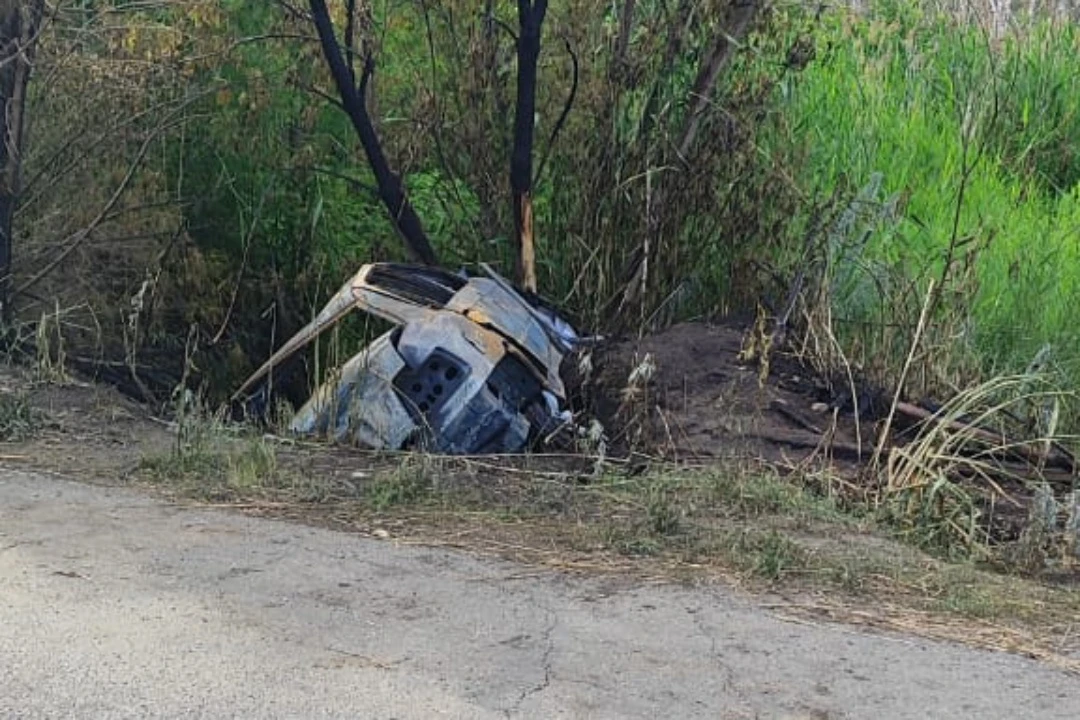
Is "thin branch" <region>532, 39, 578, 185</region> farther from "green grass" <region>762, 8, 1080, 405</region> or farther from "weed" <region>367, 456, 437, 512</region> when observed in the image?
"weed" <region>367, 456, 437, 512</region>

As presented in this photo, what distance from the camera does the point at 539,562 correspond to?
5883 mm

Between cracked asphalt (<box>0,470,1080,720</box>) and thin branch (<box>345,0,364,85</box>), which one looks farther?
thin branch (<box>345,0,364,85</box>)

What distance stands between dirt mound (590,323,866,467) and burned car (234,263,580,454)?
15.5 inches

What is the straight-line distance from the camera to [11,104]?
30.9 ft

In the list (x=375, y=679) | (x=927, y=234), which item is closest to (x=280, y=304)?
(x=927, y=234)

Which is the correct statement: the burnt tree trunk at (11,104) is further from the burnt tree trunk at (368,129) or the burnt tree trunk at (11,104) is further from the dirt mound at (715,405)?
the dirt mound at (715,405)

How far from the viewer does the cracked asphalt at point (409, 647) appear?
4.45 m

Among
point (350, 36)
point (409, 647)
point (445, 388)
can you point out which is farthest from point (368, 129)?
point (409, 647)

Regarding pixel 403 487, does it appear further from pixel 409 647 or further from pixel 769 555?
pixel 409 647

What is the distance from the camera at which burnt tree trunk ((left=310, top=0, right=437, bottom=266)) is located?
30.7 ft

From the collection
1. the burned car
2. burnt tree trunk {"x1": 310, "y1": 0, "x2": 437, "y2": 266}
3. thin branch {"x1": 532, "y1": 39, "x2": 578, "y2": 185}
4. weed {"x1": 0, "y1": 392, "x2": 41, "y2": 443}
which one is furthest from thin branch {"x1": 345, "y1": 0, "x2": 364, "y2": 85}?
weed {"x1": 0, "y1": 392, "x2": 41, "y2": 443}

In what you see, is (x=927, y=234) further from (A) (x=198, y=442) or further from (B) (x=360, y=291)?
(A) (x=198, y=442)

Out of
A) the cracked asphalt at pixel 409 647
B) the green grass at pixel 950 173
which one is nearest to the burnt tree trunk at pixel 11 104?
the cracked asphalt at pixel 409 647

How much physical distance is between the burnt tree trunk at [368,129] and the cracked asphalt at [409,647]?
4.24 metres
